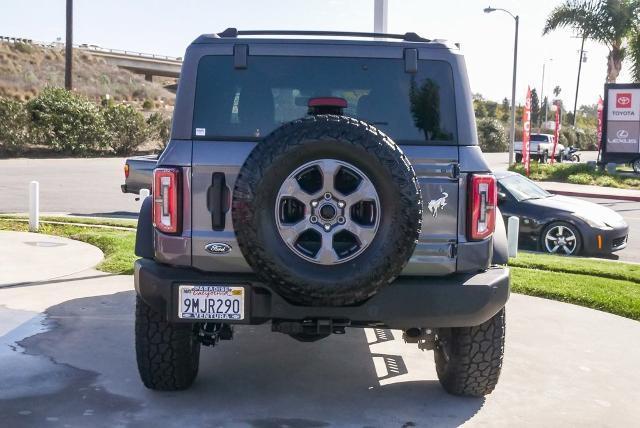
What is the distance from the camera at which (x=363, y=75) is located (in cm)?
452

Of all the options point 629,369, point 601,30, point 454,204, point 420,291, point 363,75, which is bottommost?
point 629,369

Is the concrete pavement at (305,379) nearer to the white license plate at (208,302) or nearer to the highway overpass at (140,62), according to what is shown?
the white license plate at (208,302)

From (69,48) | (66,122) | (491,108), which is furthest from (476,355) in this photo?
(491,108)

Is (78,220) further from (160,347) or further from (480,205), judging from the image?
(480,205)

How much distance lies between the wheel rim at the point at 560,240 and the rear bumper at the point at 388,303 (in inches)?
325

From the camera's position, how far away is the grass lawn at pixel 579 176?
93.4ft

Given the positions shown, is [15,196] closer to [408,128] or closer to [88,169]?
[88,169]

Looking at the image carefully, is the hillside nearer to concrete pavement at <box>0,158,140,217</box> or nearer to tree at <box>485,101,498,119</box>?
tree at <box>485,101,498,119</box>

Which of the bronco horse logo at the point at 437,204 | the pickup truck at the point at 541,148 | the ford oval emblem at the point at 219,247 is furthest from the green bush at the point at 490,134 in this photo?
the ford oval emblem at the point at 219,247

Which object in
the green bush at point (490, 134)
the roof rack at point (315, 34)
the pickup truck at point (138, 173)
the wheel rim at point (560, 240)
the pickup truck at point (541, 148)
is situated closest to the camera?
the roof rack at point (315, 34)

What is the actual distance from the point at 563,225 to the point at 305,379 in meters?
7.93

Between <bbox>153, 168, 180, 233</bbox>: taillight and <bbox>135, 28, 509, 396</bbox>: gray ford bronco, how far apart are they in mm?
11

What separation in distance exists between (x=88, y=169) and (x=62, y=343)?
24547 millimetres

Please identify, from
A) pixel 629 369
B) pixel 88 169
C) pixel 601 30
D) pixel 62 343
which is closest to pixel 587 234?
pixel 629 369
